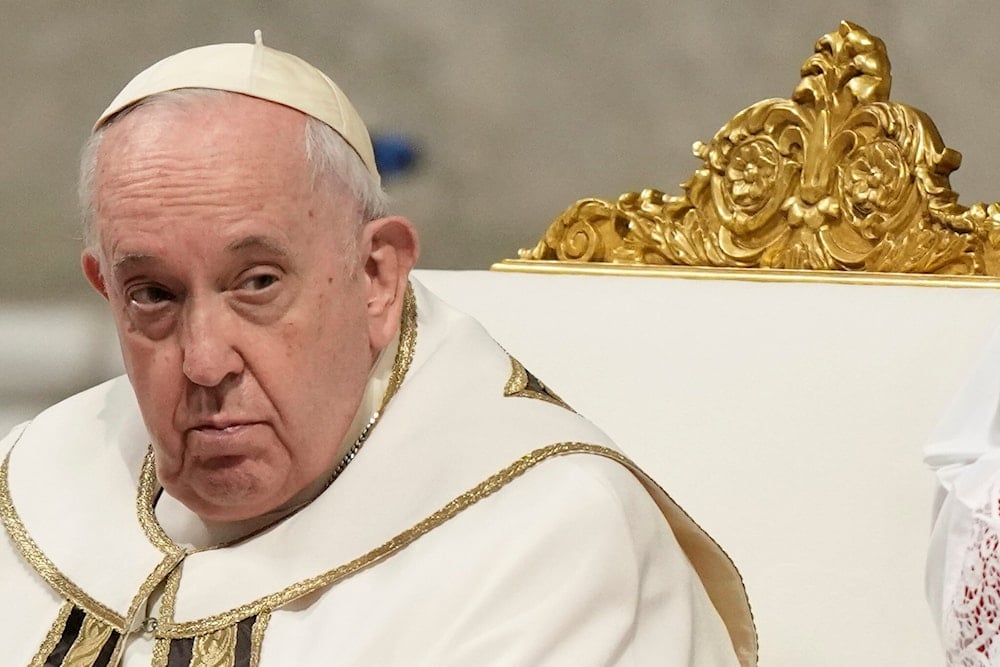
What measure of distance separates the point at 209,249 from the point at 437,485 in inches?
16.8

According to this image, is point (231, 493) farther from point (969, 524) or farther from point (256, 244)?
point (969, 524)

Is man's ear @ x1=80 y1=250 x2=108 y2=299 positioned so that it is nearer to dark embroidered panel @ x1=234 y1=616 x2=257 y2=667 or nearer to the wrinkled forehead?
the wrinkled forehead

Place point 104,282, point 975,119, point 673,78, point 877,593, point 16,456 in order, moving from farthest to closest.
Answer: point 673,78
point 975,119
point 877,593
point 16,456
point 104,282

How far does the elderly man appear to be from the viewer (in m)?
1.84

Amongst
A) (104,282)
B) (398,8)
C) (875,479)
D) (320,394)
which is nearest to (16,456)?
(104,282)

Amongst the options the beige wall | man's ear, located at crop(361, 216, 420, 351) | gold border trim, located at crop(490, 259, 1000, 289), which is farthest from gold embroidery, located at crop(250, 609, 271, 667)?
the beige wall

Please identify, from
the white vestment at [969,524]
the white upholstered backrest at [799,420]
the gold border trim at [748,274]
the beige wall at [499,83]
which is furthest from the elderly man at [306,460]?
the beige wall at [499,83]

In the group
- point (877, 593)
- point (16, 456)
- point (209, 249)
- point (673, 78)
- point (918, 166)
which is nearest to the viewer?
point (209, 249)

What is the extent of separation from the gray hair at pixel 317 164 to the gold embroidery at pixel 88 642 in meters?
0.51

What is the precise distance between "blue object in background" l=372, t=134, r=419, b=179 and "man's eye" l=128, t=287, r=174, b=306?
2.27 metres

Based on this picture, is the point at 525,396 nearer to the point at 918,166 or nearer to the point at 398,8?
the point at 918,166

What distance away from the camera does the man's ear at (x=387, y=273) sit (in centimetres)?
203

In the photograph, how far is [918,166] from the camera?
2891 millimetres

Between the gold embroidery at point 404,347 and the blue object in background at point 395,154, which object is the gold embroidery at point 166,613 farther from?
the blue object in background at point 395,154
